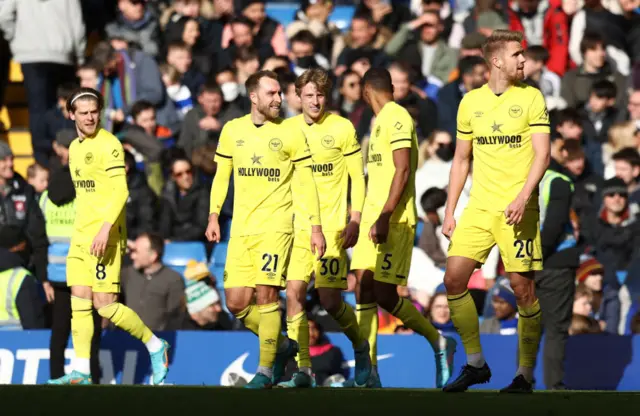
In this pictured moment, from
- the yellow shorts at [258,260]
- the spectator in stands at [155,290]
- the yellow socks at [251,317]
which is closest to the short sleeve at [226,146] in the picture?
the yellow shorts at [258,260]

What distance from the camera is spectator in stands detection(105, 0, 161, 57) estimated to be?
1925 cm

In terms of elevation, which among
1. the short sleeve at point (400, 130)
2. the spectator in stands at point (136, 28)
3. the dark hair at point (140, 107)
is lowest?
the short sleeve at point (400, 130)

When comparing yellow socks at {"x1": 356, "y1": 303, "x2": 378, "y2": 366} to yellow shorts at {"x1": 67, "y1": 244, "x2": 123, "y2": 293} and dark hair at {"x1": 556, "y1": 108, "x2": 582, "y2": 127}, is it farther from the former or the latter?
dark hair at {"x1": 556, "y1": 108, "x2": 582, "y2": 127}

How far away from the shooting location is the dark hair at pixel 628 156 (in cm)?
1577

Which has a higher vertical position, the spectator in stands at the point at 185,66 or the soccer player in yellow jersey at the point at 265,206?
the spectator in stands at the point at 185,66

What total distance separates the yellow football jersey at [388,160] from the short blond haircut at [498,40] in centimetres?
142

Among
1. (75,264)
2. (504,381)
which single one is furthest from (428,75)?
(75,264)

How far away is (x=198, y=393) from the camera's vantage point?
32.8 feet

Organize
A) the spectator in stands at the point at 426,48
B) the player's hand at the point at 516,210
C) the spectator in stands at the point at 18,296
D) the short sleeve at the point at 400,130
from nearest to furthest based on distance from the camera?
the player's hand at the point at 516,210 → the short sleeve at the point at 400,130 → the spectator in stands at the point at 18,296 → the spectator in stands at the point at 426,48

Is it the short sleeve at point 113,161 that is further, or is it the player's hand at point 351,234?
the short sleeve at point 113,161

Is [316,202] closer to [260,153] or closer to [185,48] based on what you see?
[260,153]

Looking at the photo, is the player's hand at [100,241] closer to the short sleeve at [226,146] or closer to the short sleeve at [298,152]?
the short sleeve at [226,146]

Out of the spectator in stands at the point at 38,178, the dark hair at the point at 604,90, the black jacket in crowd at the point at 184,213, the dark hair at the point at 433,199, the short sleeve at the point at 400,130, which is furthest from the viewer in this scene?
the dark hair at the point at 604,90

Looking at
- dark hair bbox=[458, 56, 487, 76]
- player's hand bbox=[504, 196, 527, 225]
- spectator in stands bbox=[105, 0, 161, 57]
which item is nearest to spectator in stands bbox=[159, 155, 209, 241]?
spectator in stands bbox=[105, 0, 161, 57]
